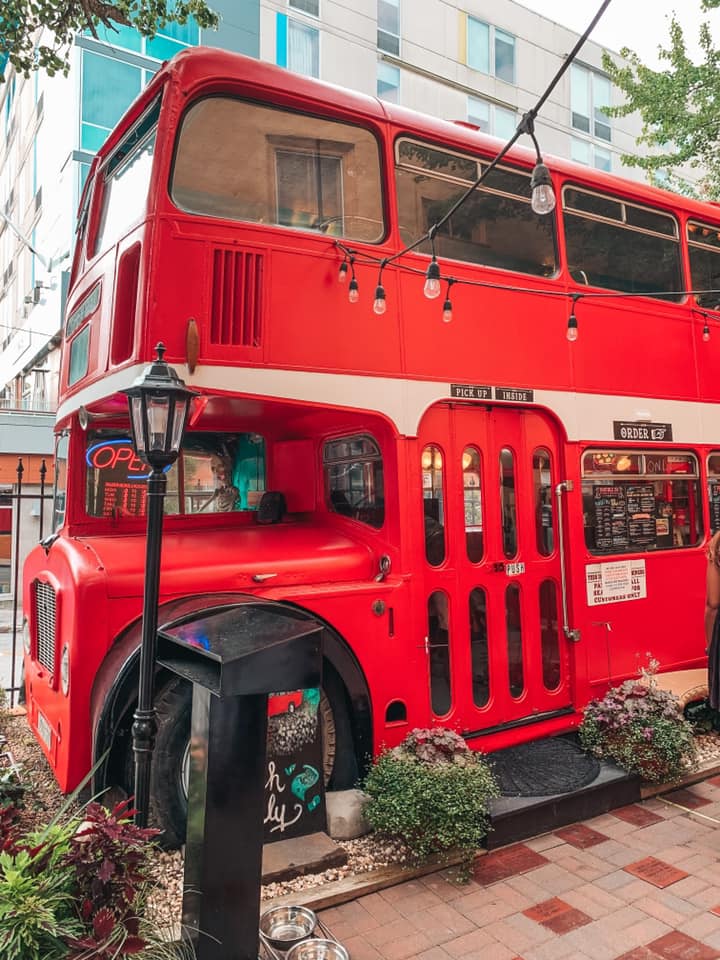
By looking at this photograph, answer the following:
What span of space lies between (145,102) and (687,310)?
5.37 meters

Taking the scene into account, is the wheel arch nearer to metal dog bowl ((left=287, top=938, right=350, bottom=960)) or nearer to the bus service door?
the bus service door

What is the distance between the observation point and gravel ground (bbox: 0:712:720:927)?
146 inches

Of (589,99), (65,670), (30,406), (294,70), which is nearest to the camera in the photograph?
(65,670)

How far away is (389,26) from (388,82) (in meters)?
1.61

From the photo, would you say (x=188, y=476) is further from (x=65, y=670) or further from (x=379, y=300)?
(x=379, y=300)

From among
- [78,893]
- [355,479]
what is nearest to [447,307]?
[355,479]

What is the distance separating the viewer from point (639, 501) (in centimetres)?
667

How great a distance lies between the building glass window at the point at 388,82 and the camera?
19188 mm

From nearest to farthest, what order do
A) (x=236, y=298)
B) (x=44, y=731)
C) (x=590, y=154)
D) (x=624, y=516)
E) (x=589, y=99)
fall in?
(x=236, y=298), (x=44, y=731), (x=624, y=516), (x=589, y=99), (x=590, y=154)

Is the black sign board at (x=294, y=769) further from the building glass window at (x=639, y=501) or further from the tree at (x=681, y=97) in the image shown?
the tree at (x=681, y=97)

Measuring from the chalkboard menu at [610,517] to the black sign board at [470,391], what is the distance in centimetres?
153

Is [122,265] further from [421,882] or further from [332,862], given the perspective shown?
[421,882]

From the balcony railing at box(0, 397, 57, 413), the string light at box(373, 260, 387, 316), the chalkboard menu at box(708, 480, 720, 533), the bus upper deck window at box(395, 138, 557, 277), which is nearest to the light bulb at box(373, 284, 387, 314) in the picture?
the string light at box(373, 260, 387, 316)

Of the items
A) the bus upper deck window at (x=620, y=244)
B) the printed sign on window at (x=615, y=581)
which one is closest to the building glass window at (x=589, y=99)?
the bus upper deck window at (x=620, y=244)
